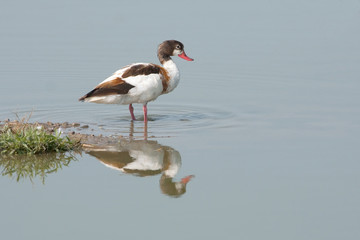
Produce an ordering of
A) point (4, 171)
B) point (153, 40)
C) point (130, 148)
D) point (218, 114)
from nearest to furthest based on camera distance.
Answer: point (4, 171), point (130, 148), point (218, 114), point (153, 40)

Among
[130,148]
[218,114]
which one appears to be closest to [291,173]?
[130,148]

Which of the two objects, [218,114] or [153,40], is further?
[153,40]

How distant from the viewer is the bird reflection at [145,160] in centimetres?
802

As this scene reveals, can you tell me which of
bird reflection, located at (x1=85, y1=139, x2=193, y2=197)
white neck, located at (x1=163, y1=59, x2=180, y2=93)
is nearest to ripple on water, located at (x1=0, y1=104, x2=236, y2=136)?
white neck, located at (x1=163, y1=59, x2=180, y2=93)

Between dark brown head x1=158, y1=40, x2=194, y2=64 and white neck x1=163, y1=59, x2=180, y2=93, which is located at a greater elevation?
dark brown head x1=158, y1=40, x2=194, y2=64

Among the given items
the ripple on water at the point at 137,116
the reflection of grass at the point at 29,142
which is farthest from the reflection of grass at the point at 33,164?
the ripple on water at the point at 137,116

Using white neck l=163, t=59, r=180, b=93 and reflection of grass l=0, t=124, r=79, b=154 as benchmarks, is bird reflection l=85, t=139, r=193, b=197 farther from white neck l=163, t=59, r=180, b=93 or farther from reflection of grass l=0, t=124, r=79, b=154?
white neck l=163, t=59, r=180, b=93

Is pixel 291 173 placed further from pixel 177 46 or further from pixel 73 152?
pixel 177 46

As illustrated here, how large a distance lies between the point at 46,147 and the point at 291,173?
8.96 feet

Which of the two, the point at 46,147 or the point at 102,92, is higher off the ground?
the point at 102,92

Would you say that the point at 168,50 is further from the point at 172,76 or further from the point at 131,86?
the point at 131,86

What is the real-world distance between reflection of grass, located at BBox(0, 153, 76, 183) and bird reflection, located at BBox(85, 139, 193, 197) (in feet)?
1.50

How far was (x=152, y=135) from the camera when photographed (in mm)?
10383

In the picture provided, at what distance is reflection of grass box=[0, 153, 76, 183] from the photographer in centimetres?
817
